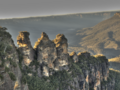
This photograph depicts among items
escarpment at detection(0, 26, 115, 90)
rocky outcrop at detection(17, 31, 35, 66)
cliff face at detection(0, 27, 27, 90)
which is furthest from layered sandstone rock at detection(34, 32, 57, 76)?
cliff face at detection(0, 27, 27, 90)

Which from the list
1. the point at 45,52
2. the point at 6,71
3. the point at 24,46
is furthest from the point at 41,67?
the point at 6,71

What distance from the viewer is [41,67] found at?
1196 inches

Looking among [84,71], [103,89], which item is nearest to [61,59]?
[84,71]

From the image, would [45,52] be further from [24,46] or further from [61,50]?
[61,50]

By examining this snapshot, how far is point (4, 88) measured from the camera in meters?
14.3

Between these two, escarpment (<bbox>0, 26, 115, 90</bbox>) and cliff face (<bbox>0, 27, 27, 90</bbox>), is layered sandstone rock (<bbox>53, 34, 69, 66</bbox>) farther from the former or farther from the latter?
cliff face (<bbox>0, 27, 27, 90</bbox>)

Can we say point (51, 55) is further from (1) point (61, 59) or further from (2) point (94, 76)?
(2) point (94, 76)

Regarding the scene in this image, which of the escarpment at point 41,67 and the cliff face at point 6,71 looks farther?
the escarpment at point 41,67

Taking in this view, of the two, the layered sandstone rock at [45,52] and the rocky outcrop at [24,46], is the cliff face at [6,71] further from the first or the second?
the layered sandstone rock at [45,52]

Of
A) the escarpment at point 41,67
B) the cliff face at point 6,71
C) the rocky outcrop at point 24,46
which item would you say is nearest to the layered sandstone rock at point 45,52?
the escarpment at point 41,67

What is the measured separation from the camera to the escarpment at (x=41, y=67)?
17.2 metres

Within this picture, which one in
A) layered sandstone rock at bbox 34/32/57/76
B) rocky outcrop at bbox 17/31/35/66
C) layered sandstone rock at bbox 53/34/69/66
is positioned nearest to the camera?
rocky outcrop at bbox 17/31/35/66

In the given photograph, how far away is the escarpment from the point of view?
17161mm

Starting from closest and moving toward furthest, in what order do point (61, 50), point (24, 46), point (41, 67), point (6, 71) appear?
point (6, 71)
point (24, 46)
point (41, 67)
point (61, 50)
